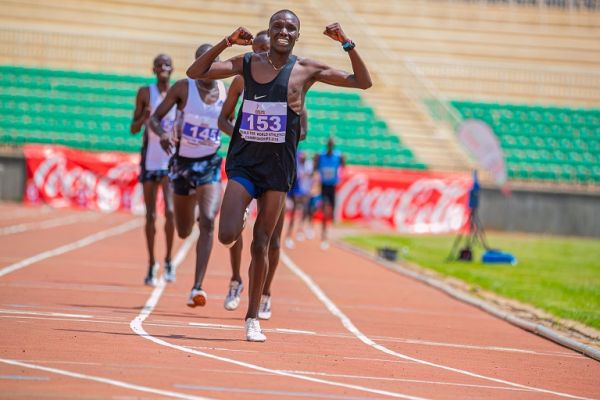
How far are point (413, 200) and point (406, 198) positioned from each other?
0.71ft

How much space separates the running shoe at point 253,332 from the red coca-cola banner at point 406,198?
88.0 ft

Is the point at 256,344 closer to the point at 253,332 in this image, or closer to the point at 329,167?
the point at 253,332

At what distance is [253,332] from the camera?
969cm

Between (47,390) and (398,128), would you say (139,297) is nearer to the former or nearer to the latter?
(47,390)

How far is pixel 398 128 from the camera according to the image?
41.5 metres

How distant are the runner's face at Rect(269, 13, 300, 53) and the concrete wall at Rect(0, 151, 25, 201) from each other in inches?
1107

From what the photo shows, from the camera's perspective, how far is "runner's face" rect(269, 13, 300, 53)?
31.9ft

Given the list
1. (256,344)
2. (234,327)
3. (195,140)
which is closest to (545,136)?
(195,140)

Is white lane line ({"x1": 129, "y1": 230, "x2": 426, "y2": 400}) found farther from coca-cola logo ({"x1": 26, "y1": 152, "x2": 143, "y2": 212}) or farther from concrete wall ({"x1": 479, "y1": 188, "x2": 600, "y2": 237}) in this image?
concrete wall ({"x1": 479, "y1": 188, "x2": 600, "y2": 237})

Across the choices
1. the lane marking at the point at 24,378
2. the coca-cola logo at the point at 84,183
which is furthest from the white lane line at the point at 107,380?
the coca-cola logo at the point at 84,183

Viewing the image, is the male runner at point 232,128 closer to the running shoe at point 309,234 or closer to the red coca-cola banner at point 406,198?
the running shoe at point 309,234

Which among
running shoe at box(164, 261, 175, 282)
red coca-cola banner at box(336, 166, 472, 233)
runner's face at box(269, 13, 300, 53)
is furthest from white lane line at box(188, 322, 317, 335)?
red coca-cola banner at box(336, 166, 472, 233)

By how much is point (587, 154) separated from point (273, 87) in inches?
1273

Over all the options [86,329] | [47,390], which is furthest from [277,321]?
[47,390]
